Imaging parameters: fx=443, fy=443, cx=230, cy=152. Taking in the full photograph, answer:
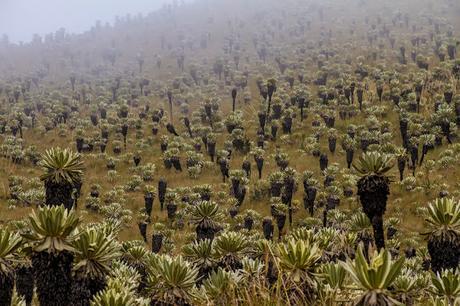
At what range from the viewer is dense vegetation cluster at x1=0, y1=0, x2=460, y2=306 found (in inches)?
376

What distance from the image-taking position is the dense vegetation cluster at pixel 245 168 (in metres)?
9.54

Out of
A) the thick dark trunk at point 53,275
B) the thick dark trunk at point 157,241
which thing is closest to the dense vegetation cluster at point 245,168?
the thick dark trunk at point 53,275

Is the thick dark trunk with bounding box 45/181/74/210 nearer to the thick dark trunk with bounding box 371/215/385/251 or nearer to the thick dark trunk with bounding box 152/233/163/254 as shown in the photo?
the thick dark trunk with bounding box 371/215/385/251

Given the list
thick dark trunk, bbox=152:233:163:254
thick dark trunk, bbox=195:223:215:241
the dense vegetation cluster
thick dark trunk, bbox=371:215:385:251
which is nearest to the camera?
the dense vegetation cluster

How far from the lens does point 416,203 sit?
3328cm

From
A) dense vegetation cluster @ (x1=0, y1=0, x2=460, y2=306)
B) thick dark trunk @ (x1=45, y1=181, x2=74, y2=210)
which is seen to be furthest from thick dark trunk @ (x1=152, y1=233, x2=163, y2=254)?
thick dark trunk @ (x1=45, y1=181, x2=74, y2=210)

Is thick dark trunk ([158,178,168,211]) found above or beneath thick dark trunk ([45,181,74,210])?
beneath

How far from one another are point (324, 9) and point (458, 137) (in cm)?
11028

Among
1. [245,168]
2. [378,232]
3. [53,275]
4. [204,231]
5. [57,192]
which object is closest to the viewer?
[53,275]

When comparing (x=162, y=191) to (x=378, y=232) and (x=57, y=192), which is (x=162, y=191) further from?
(x=378, y=232)

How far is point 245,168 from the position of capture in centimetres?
4191

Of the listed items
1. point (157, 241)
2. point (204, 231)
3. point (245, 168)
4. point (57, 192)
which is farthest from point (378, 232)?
point (245, 168)

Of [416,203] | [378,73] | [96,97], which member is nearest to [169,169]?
[416,203]

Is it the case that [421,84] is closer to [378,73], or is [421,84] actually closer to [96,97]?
[378,73]
